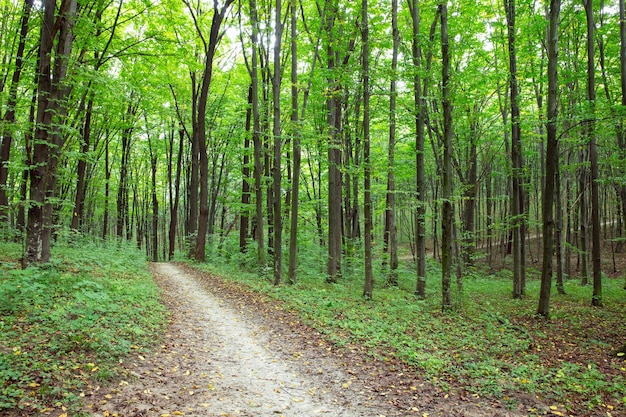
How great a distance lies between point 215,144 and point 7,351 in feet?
77.4

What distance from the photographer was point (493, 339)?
799 cm

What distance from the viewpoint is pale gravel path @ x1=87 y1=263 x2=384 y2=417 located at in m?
4.29

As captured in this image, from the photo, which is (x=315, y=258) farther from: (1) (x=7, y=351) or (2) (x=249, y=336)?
(1) (x=7, y=351)

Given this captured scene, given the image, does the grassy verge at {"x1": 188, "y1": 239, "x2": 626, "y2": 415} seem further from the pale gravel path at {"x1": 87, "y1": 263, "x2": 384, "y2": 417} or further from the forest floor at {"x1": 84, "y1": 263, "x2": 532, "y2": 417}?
the pale gravel path at {"x1": 87, "y1": 263, "x2": 384, "y2": 417}

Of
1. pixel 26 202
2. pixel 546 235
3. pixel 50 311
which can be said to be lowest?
pixel 50 311

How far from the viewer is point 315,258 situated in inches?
733

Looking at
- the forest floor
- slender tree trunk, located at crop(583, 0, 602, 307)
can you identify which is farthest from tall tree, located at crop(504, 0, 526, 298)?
the forest floor

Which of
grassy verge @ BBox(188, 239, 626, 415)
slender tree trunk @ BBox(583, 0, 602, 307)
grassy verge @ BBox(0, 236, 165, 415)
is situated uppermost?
slender tree trunk @ BBox(583, 0, 602, 307)

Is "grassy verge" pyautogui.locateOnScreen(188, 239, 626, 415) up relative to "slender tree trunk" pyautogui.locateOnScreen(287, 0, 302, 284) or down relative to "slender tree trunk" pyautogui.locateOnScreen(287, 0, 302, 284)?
down

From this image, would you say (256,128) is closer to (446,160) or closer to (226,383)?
(446,160)

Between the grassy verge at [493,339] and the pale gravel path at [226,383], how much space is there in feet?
4.48

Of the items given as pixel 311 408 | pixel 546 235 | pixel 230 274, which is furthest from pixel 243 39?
pixel 311 408

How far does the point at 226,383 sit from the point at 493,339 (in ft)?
19.8

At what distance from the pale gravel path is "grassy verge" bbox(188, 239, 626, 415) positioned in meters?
1.36
